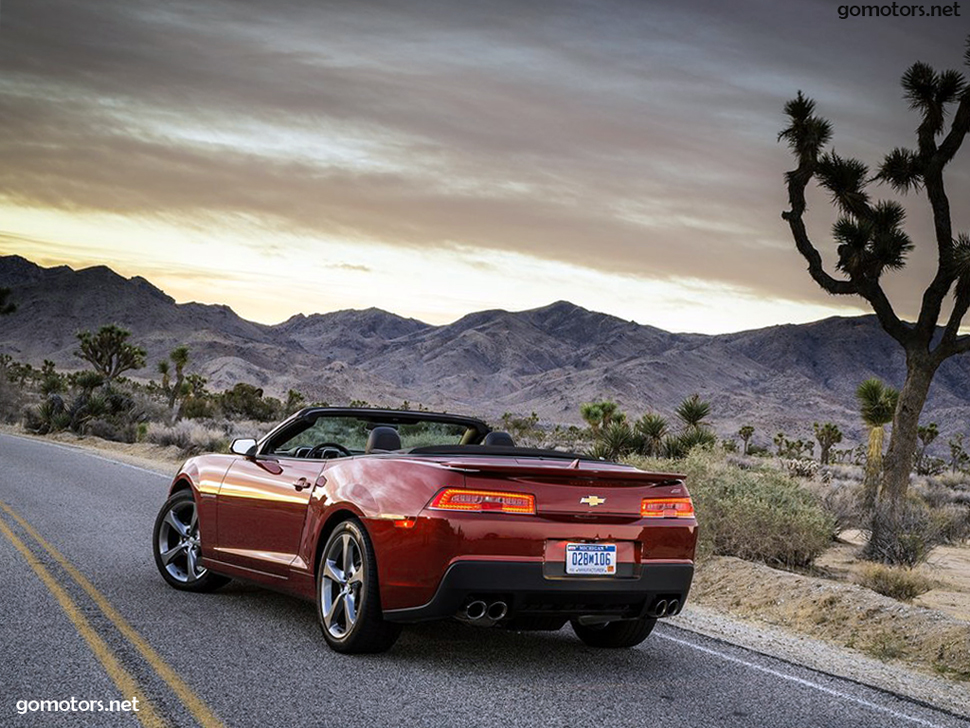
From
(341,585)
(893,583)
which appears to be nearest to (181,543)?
(341,585)

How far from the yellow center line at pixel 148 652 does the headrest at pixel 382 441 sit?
1.71 metres

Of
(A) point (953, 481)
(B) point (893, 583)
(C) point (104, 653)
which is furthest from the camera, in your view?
(A) point (953, 481)

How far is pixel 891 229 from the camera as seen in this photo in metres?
21.2

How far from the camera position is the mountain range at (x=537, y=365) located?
146m

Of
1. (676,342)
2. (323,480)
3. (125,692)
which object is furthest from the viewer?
(676,342)

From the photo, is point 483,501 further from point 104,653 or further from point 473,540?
point 104,653

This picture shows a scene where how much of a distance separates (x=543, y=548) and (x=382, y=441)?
1.36 m

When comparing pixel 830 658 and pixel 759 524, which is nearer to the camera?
pixel 830 658

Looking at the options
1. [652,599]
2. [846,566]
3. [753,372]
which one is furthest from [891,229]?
[753,372]

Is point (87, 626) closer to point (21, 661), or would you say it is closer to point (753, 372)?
point (21, 661)

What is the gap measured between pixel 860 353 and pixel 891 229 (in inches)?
6233

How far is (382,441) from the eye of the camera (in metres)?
6.82

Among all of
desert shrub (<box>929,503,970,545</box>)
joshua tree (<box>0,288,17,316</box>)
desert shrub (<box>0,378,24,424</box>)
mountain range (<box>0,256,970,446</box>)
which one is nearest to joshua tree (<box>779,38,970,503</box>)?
desert shrub (<box>929,503,970,545</box>)

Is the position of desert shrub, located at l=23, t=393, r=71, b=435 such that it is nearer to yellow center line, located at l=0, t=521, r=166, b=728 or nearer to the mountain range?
yellow center line, located at l=0, t=521, r=166, b=728
